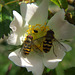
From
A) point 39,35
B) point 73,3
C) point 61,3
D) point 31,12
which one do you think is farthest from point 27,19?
point 73,3

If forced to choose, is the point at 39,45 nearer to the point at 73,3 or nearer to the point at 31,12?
the point at 31,12

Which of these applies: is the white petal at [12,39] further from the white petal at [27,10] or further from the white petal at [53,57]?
the white petal at [53,57]

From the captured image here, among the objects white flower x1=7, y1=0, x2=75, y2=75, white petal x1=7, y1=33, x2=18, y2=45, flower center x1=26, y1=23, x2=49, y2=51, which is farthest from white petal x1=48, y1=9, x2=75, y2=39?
white petal x1=7, y1=33, x2=18, y2=45

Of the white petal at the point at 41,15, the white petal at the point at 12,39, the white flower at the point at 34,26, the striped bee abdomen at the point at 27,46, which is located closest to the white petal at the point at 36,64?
the white flower at the point at 34,26

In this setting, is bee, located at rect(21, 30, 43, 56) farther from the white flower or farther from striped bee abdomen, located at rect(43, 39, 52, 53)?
striped bee abdomen, located at rect(43, 39, 52, 53)

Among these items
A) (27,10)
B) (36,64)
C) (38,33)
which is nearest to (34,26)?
(38,33)

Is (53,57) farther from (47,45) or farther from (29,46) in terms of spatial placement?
(29,46)
